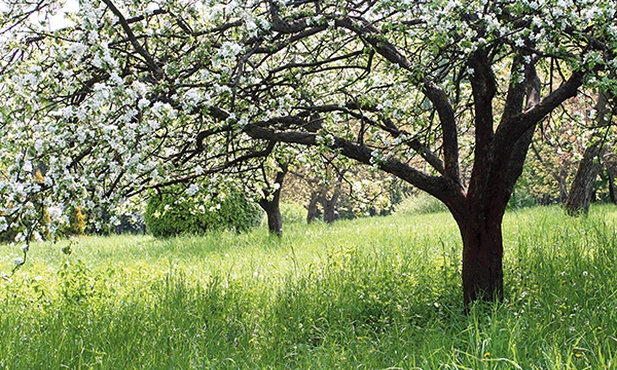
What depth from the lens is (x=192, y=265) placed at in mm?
7422

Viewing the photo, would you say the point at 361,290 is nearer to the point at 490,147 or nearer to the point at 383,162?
the point at 383,162

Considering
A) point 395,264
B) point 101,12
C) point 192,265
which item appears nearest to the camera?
point 101,12

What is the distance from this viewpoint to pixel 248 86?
4.30m

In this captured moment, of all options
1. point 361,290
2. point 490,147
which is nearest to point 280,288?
point 361,290

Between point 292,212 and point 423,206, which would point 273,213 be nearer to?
point 423,206

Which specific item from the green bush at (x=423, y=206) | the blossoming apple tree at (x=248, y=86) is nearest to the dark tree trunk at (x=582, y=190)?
the blossoming apple tree at (x=248, y=86)

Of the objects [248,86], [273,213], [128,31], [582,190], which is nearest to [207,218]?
[273,213]

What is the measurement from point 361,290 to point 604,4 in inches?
119

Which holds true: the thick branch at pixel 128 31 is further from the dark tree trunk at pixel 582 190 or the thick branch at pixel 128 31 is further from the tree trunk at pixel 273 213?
the dark tree trunk at pixel 582 190

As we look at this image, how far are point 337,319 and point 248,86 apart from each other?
2086 millimetres

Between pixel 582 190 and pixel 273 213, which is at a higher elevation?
pixel 582 190

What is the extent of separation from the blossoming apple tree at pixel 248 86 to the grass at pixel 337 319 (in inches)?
22.5

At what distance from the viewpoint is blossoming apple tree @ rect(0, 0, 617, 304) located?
3232 millimetres

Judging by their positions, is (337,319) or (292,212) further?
(292,212)
